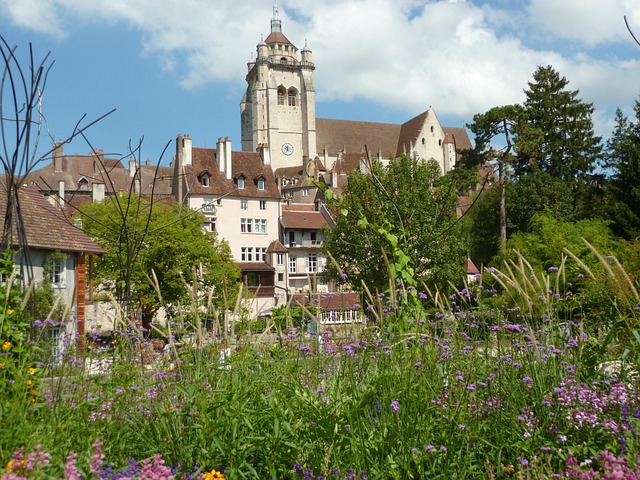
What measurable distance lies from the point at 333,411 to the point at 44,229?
23361 millimetres

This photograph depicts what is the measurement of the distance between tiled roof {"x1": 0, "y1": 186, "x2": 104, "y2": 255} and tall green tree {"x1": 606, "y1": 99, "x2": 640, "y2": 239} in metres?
24.6

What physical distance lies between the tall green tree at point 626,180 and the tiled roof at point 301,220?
26659mm

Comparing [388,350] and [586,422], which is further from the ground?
[388,350]

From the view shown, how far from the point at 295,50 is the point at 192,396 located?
10607cm

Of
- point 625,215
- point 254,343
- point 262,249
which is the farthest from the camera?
point 262,249

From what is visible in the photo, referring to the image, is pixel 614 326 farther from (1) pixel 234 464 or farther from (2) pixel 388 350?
(1) pixel 234 464

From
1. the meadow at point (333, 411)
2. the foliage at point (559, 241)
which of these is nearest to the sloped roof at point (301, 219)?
the foliage at point (559, 241)

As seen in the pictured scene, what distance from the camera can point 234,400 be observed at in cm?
366

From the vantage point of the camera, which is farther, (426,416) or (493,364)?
(493,364)

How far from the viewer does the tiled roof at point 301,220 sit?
2330 inches

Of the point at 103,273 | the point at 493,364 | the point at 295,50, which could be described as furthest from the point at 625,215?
the point at 295,50

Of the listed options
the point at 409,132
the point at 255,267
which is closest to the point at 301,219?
the point at 255,267

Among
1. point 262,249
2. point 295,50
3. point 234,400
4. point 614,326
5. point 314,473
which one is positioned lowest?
point 314,473

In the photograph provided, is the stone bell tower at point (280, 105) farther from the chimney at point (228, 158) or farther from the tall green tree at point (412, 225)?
the tall green tree at point (412, 225)
